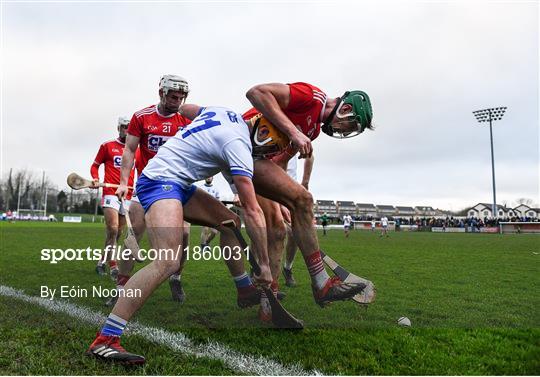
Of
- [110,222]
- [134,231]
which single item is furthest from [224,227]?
[110,222]

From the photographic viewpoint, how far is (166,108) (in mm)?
5324

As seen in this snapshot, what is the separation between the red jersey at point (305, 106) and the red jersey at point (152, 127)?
1.85 metres

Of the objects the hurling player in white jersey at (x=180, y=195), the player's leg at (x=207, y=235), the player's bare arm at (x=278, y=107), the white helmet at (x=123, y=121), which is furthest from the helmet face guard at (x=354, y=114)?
the player's leg at (x=207, y=235)

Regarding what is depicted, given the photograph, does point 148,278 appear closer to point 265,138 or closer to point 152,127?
point 265,138

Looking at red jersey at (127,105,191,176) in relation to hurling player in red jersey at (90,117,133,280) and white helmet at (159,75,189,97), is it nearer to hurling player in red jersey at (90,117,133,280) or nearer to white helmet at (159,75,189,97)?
white helmet at (159,75,189,97)

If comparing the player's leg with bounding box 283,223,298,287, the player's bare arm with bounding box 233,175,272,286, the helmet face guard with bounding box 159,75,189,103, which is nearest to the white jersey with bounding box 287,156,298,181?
the player's leg with bounding box 283,223,298,287

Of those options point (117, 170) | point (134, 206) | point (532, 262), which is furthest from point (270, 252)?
point (532, 262)

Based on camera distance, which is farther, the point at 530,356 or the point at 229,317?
the point at 229,317

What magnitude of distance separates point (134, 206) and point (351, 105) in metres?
2.89

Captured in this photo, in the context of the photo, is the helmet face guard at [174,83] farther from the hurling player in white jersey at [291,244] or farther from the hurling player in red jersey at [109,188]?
the hurling player in red jersey at [109,188]

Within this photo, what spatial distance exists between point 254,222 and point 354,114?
1.52 m

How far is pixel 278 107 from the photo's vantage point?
3.91 meters

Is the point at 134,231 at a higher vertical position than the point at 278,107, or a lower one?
lower

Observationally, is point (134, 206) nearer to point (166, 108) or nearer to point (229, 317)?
point (166, 108)
